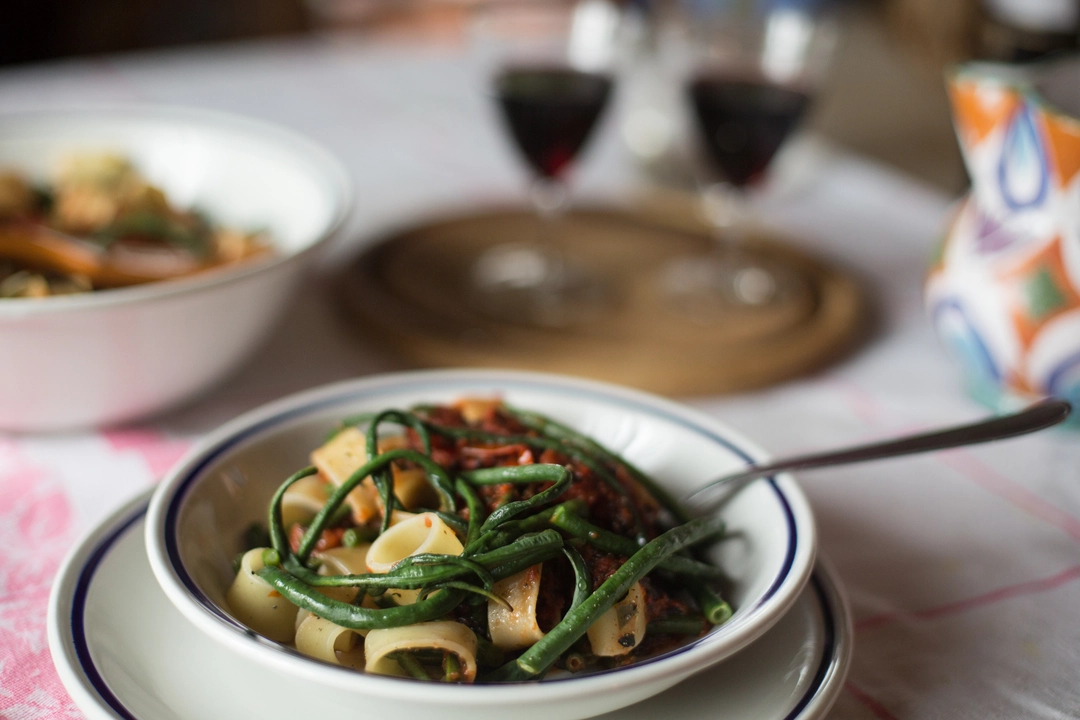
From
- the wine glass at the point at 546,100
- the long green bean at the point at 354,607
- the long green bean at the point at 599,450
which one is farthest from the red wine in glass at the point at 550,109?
the long green bean at the point at 354,607

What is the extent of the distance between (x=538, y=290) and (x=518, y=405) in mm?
485

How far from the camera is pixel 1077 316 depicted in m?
1.01

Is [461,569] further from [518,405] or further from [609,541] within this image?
[518,405]

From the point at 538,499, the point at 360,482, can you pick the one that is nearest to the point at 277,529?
the point at 360,482

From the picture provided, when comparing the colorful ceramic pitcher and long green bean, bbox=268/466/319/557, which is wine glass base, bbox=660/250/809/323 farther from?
long green bean, bbox=268/466/319/557

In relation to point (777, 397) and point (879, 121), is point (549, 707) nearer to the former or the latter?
point (777, 397)

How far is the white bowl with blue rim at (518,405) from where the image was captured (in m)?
0.54

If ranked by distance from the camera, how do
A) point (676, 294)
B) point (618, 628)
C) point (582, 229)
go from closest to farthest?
point (618, 628), point (676, 294), point (582, 229)

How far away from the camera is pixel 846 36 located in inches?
156

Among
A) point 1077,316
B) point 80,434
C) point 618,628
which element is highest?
point 1077,316

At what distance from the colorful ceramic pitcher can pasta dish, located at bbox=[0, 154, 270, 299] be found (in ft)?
2.81

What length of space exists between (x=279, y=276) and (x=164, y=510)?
1.22 ft

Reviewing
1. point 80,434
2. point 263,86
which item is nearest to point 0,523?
point 80,434

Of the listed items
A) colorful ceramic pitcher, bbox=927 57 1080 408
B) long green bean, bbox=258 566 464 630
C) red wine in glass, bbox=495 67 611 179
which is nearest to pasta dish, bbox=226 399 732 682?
long green bean, bbox=258 566 464 630
